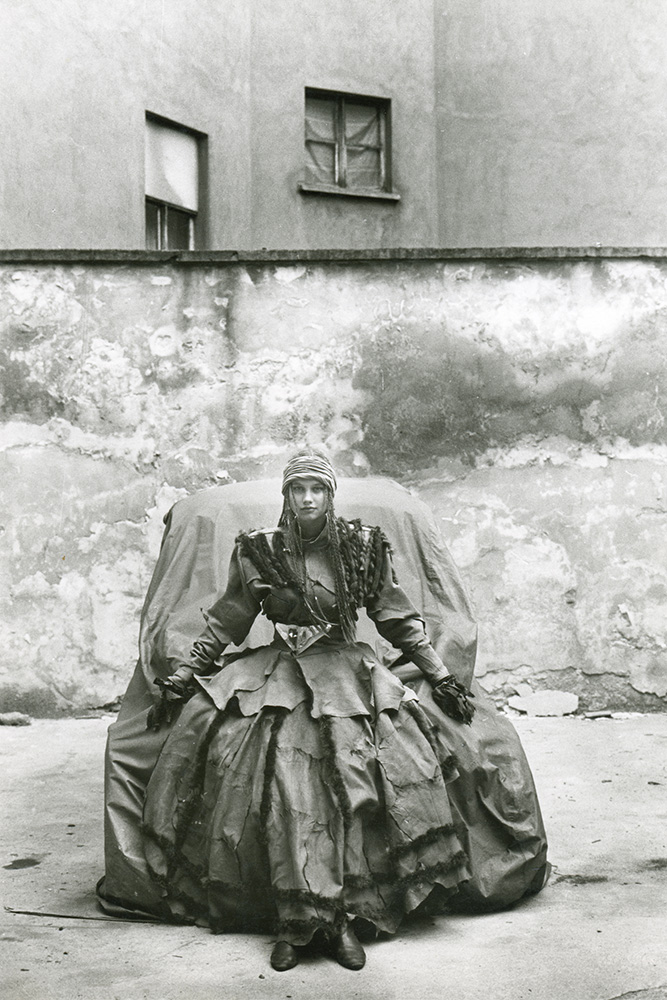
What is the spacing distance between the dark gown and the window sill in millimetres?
10617

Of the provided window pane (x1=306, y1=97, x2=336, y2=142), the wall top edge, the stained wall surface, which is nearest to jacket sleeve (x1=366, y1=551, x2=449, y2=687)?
the wall top edge

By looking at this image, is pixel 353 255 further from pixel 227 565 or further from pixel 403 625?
pixel 403 625

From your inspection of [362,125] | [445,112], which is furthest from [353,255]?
[445,112]

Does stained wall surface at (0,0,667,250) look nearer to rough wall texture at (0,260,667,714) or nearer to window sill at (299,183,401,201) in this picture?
window sill at (299,183,401,201)

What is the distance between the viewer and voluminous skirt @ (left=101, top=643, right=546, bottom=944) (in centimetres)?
392

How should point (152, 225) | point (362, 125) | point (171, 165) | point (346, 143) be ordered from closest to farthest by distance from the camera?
point (152, 225), point (171, 165), point (346, 143), point (362, 125)

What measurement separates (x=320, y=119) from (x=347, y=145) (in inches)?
18.3

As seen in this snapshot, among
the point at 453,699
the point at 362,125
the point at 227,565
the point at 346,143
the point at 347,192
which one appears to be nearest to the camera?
the point at 453,699

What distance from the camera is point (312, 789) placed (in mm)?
3984

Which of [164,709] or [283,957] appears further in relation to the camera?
[164,709]

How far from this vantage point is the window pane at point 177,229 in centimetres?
1341

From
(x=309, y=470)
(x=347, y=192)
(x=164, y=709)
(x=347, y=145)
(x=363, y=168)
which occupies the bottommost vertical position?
(x=164, y=709)

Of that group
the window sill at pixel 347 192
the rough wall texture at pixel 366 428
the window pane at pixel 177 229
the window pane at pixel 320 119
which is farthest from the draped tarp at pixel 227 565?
the window pane at pixel 320 119

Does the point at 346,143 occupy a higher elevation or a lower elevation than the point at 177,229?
higher
